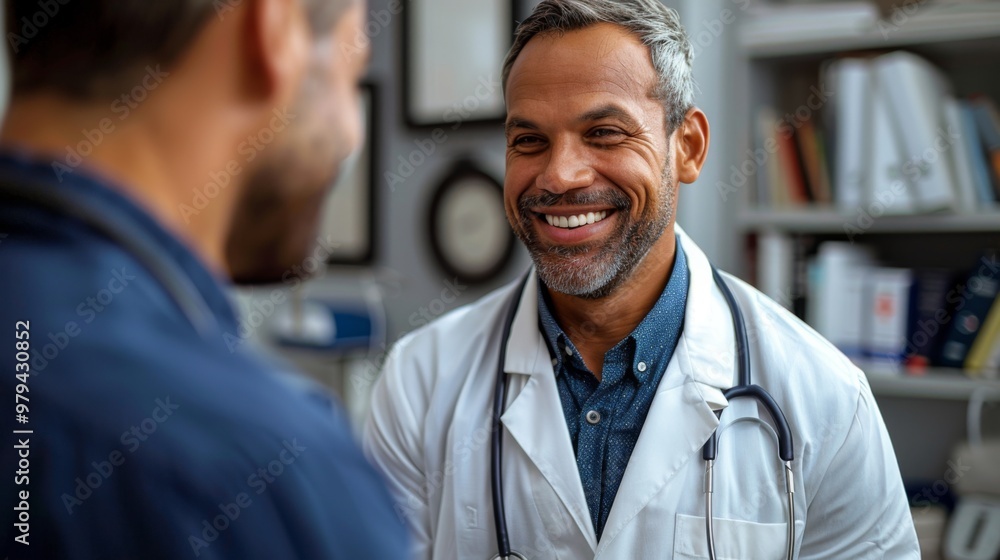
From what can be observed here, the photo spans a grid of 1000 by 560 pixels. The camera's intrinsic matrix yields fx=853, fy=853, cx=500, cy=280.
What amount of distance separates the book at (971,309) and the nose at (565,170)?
128cm

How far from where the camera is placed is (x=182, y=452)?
0.41 metres

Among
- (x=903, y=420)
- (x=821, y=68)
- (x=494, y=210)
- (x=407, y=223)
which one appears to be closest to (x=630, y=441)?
(x=903, y=420)

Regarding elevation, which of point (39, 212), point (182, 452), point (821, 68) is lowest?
point (182, 452)

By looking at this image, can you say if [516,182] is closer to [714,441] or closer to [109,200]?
[714,441]

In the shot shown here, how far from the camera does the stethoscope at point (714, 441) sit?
1081 millimetres

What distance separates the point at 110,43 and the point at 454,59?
105 inches

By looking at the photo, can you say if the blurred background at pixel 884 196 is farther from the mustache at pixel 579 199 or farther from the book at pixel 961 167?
the mustache at pixel 579 199

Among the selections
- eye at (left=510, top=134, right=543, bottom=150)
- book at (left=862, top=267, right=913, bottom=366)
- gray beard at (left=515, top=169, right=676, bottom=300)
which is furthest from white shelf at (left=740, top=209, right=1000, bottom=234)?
eye at (left=510, top=134, right=543, bottom=150)

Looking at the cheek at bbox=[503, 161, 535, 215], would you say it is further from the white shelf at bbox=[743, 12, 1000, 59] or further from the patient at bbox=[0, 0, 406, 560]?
the white shelf at bbox=[743, 12, 1000, 59]

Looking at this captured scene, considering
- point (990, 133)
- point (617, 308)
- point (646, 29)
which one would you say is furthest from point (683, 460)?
point (990, 133)

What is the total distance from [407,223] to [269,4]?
9.25ft

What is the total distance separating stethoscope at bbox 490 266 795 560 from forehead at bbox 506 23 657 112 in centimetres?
35

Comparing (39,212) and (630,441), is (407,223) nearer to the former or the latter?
(630,441)

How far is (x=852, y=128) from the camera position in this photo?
2.08 meters
